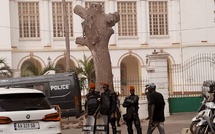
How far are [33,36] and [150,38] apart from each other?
9.69 metres

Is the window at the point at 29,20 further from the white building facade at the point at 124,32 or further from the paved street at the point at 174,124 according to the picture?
the paved street at the point at 174,124

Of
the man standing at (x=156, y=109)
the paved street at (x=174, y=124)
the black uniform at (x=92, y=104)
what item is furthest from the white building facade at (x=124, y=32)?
the man standing at (x=156, y=109)

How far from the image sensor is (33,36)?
45.9 meters

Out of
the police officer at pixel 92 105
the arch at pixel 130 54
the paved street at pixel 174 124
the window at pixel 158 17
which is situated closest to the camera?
the police officer at pixel 92 105

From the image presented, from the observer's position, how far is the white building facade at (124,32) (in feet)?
147

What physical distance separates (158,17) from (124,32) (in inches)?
126

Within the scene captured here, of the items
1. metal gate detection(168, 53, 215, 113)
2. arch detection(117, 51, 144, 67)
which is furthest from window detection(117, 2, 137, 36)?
metal gate detection(168, 53, 215, 113)

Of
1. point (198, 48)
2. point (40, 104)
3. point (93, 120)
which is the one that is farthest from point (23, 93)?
point (198, 48)

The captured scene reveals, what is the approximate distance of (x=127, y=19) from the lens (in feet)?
156

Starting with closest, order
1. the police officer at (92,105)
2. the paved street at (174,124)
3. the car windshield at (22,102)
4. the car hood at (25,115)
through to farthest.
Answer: the car hood at (25,115) < the car windshield at (22,102) < the police officer at (92,105) < the paved street at (174,124)

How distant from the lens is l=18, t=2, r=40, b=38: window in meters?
45.4

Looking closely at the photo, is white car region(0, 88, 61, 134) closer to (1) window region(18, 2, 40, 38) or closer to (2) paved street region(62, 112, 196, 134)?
(2) paved street region(62, 112, 196, 134)

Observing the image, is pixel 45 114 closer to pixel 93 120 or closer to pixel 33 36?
pixel 93 120

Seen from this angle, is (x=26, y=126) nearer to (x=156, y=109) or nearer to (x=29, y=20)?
(x=156, y=109)
